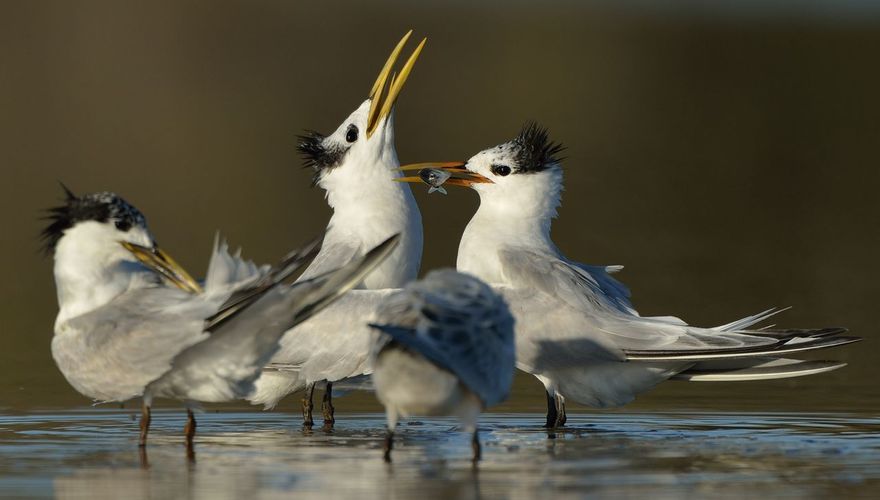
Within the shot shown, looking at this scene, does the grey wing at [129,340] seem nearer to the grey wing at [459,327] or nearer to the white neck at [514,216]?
the grey wing at [459,327]

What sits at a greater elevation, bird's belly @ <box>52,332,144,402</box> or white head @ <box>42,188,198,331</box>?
white head @ <box>42,188,198,331</box>

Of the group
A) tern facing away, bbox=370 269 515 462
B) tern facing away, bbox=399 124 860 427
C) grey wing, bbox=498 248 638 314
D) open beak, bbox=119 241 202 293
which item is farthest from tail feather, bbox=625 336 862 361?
open beak, bbox=119 241 202 293

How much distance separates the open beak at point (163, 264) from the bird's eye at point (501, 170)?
2708mm

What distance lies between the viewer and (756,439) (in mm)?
9156

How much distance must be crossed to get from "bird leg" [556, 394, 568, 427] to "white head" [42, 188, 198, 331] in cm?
247

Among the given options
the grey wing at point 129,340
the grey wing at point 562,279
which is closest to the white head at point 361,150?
the grey wing at point 562,279

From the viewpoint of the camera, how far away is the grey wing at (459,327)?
8086 mm

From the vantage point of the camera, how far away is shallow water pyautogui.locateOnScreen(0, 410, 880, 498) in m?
7.59

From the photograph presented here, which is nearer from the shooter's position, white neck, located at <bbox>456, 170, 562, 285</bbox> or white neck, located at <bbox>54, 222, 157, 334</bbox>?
white neck, located at <bbox>54, 222, 157, 334</bbox>

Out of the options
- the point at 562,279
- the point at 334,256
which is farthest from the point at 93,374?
the point at 562,279

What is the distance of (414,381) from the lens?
8156mm

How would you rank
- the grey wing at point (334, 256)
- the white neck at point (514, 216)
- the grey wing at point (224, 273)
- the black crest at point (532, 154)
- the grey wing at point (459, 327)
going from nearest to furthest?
the grey wing at point (459, 327) < the grey wing at point (224, 273) < the grey wing at point (334, 256) < the white neck at point (514, 216) < the black crest at point (532, 154)

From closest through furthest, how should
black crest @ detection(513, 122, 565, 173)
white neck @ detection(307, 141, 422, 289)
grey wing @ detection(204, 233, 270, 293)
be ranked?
grey wing @ detection(204, 233, 270, 293) → white neck @ detection(307, 141, 422, 289) → black crest @ detection(513, 122, 565, 173)

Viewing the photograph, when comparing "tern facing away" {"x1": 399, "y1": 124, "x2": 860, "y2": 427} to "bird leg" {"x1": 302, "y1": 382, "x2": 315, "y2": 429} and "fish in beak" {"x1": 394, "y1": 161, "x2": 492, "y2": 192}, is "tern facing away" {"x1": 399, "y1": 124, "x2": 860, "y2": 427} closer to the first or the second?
"fish in beak" {"x1": 394, "y1": 161, "x2": 492, "y2": 192}
